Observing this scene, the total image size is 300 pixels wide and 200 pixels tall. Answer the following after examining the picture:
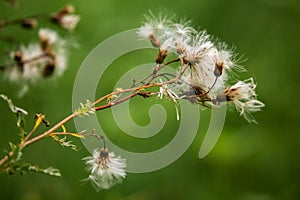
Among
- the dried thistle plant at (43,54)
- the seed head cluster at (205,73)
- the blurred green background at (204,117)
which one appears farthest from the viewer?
the blurred green background at (204,117)

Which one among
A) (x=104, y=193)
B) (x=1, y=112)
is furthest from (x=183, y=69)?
(x=1, y=112)

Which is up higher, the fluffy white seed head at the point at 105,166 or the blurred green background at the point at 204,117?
the blurred green background at the point at 204,117

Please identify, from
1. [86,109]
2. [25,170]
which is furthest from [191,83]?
[25,170]

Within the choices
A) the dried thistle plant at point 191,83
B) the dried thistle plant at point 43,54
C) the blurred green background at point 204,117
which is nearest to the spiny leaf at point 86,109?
the dried thistle plant at point 191,83

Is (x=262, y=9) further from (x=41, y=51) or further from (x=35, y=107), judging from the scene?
(x=41, y=51)

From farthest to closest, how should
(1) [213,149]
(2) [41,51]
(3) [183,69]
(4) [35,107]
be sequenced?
(4) [35,107]
(1) [213,149]
(2) [41,51]
(3) [183,69]

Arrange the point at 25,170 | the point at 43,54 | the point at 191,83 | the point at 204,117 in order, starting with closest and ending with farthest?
the point at 25,170 → the point at 191,83 → the point at 43,54 → the point at 204,117

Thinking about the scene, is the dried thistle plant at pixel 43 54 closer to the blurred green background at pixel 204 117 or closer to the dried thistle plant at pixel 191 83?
Answer: the dried thistle plant at pixel 191 83

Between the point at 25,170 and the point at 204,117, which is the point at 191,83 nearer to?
the point at 25,170

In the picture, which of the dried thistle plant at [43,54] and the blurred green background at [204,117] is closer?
the dried thistle plant at [43,54]
